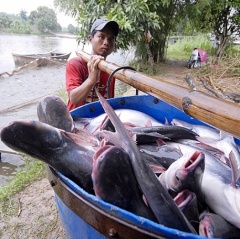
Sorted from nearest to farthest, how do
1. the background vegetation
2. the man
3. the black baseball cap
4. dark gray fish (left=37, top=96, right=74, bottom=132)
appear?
1. dark gray fish (left=37, top=96, right=74, bottom=132)
2. the man
3. the black baseball cap
4. the background vegetation

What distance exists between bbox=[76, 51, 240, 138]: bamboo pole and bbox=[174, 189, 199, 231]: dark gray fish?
35 cm

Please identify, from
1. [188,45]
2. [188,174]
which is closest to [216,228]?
[188,174]

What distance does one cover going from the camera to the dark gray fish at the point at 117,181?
1029 mm

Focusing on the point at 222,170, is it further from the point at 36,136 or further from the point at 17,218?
the point at 17,218

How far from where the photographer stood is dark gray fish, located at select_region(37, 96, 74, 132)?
5.47 feet

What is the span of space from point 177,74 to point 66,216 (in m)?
9.71

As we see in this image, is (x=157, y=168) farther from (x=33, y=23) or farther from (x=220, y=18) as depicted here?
(x=33, y=23)

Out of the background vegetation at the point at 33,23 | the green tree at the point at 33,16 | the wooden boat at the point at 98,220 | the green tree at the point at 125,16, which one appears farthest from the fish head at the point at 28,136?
the green tree at the point at 33,16

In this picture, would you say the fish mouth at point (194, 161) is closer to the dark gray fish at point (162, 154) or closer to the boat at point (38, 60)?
the dark gray fish at point (162, 154)

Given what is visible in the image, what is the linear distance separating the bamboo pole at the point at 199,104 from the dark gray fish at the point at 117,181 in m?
0.38

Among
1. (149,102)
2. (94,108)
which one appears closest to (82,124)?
(94,108)

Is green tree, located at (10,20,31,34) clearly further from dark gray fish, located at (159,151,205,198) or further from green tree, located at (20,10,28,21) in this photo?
dark gray fish, located at (159,151,205,198)

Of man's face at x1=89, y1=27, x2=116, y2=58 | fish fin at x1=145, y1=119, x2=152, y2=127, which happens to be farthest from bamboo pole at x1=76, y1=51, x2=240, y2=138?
man's face at x1=89, y1=27, x2=116, y2=58

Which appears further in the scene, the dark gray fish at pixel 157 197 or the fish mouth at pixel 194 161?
the fish mouth at pixel 194 161
